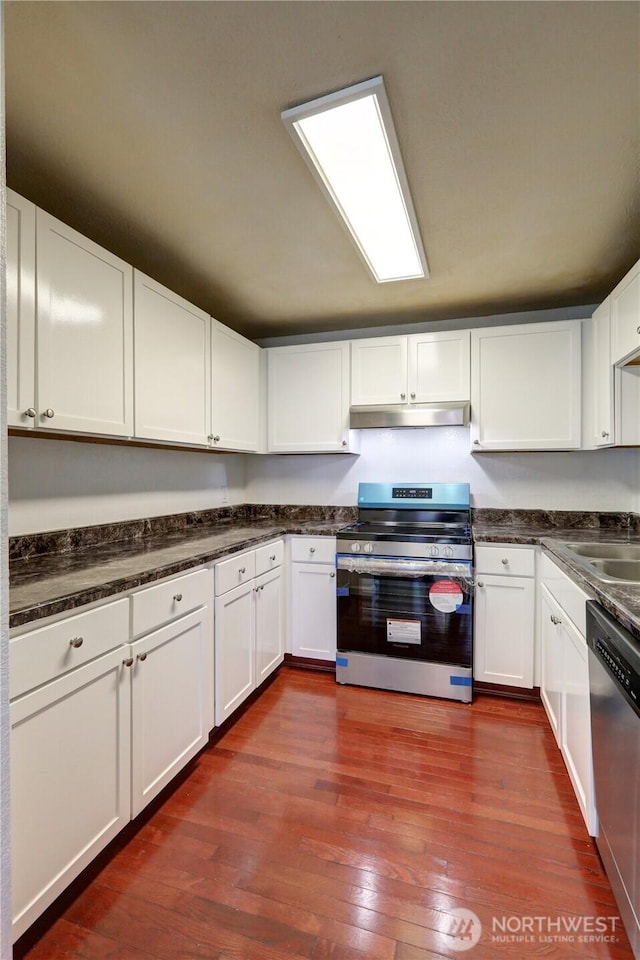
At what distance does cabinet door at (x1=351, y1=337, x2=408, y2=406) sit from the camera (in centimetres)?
298

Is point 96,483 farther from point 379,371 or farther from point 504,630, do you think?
point 504,630

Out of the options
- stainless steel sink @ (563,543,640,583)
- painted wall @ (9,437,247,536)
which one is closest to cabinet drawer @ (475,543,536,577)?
stainless steel sink @ (563,543,640,583)

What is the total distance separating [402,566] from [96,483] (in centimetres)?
170

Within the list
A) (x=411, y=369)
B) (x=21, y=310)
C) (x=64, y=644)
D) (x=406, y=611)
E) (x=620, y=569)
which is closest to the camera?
(x=64, y=644)

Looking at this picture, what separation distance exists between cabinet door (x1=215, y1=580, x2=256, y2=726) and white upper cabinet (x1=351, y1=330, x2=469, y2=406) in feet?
5.10

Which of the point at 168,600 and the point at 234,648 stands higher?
the point at 168,600

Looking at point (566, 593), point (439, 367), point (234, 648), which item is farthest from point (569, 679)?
point (439, 367)

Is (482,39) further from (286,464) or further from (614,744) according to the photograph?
(286,464)

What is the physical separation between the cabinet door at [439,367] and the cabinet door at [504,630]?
3.91ft

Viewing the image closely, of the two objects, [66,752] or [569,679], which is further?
[569,679]

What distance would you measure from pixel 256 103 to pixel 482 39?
2.06 feet

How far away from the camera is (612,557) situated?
2.10 m

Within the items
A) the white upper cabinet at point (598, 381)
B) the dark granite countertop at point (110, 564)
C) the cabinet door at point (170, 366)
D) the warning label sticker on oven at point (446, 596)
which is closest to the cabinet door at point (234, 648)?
the dark granite countertop at point (110, 564)

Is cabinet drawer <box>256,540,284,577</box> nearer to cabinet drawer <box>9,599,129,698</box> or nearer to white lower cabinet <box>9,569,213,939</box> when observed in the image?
white lower cabinet <box>9,569,213,939</box>
